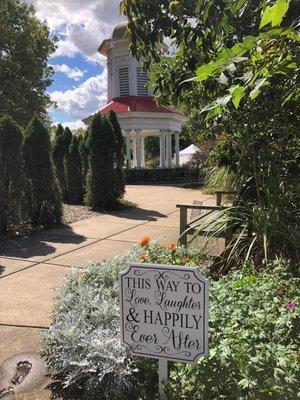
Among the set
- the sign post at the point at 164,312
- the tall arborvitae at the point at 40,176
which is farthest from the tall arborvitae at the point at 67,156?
the sign post at the point at 164,312

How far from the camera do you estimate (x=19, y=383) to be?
9.59 feet

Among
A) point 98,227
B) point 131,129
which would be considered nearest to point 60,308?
point 98,227

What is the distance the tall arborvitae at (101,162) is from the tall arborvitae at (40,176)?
2764 mm

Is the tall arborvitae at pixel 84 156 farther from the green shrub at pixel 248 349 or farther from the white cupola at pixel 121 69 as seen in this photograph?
the white cupola at pixel 121 69

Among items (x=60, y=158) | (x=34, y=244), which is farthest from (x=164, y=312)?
(x=60, y=158)

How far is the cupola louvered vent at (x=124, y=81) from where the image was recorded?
26916mm

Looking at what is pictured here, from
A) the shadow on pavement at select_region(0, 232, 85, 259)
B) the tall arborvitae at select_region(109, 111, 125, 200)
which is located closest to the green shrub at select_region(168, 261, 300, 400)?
the shadow on pavement at select_region(0, 232, 85, 259)

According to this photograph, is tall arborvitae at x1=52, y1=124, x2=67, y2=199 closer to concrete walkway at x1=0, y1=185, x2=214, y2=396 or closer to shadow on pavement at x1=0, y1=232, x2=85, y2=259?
concrete walkway at x1=0, y1=185, x2=214, y2=396

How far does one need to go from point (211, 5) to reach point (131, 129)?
23531 mm

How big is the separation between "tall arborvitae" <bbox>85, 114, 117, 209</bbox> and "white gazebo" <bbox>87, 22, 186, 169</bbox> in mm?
13533

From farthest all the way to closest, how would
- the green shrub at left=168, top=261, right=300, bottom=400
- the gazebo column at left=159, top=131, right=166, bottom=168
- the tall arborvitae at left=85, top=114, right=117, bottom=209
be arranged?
the gazebo column at left=159, top=131, right=166, bottom=168 < the tall arborvitae at left=85, top=114, right=117, bottom=209 < the green shrub at left=168, top=261, right=300, bottom=400

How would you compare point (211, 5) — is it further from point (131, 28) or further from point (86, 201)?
point (86, 201)

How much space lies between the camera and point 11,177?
8.12 meters

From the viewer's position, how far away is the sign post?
2.29m
